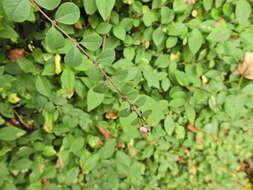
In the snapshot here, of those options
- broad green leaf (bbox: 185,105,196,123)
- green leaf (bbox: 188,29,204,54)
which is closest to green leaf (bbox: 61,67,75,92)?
green leaf (bbox: 188,29,204,54)

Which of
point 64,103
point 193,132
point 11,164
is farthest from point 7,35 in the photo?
point 193,132

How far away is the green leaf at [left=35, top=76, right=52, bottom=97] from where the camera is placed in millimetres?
934

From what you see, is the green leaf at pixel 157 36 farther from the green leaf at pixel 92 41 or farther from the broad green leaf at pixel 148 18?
the green leaf at pixel 92 41

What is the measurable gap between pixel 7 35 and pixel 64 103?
1.06 ft

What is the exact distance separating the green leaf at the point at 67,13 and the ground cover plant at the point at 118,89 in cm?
10

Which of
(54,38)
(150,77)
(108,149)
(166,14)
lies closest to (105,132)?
(108,149)

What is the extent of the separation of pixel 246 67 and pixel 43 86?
0.88 m

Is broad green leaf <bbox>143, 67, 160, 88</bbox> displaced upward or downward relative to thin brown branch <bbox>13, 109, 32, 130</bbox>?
upward

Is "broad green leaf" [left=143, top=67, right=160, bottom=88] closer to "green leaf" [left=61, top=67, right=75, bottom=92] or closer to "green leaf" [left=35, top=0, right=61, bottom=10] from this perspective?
"green leaf" [left=61, top=67, right=75, bottom=92]

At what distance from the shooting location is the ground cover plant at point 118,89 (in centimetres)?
93

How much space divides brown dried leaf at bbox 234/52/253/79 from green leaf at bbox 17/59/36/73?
2.96 feet

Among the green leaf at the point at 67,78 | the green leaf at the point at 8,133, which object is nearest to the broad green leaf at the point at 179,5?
the green leaf at the point at 67,78

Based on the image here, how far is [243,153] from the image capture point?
6.03 feet

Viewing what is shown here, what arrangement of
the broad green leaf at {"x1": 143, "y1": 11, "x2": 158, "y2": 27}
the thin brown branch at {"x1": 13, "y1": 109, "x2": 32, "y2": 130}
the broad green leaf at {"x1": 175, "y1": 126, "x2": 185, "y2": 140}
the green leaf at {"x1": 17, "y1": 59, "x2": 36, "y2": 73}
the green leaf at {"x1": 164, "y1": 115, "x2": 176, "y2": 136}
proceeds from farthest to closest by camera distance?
the broad green leaf at {"x1": 175, "y1": 126, "x2": 185, "y2": 140} < the green leaf at {"x1": 164, "y1": 115, "x2": 176, "y2": 136} < the thin brown branch at {"x1": 13, "y1": 109, "x2": 32, "y2": 130} < the broad green leaf at {"x1": 143, "y1": 11, "x2": 158, "y2": 27} < the green leaf at {"x1": 17, "y1": 59, "x2": 36, "y2": 73}
